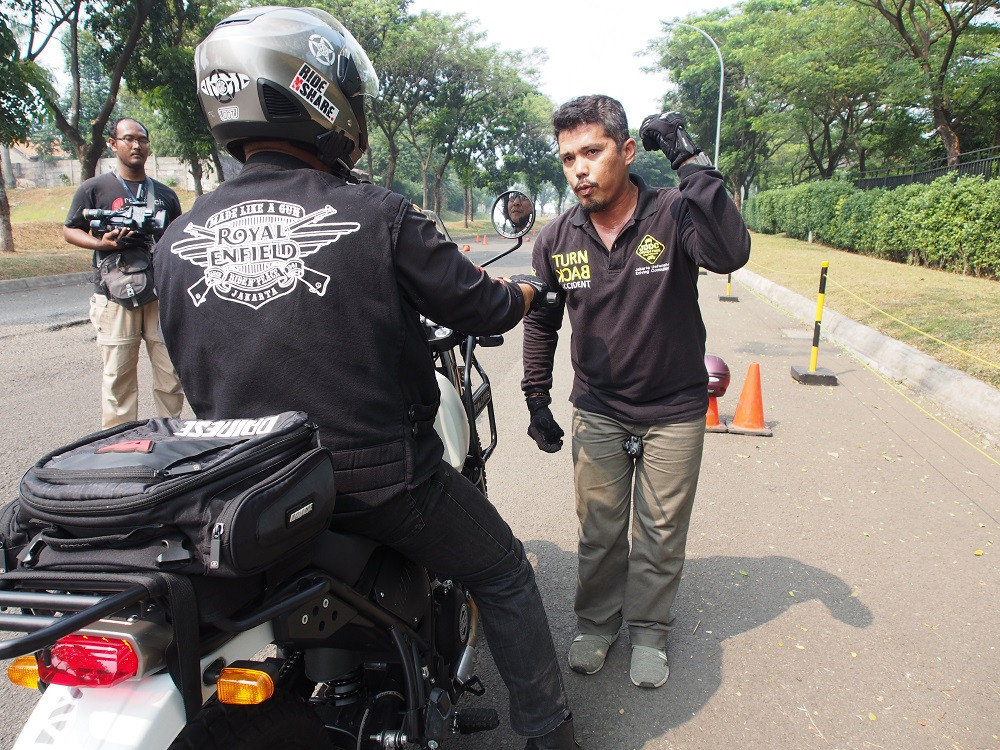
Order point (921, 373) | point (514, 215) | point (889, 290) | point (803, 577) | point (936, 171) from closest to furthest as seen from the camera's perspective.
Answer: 1. point (514, 215)
2. point (803, 577)
3. point (921, 373)
4. point (889, 290)
5. point (936, 171)

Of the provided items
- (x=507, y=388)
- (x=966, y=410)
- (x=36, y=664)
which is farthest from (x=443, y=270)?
(x=966, y=410)

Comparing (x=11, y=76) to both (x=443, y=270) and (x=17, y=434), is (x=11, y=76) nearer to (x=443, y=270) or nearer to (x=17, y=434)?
(x=17, y=434)

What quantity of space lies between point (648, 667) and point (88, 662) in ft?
7.03

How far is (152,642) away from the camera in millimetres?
1294

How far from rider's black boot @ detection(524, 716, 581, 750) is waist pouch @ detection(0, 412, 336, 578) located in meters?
1.23

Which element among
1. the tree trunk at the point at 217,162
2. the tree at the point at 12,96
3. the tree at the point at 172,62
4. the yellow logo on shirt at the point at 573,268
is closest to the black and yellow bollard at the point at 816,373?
the yellow logo on shirt at the point at 573,268

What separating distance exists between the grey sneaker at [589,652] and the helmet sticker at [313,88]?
86.4 inches

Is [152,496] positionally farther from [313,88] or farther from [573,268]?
[573,268]

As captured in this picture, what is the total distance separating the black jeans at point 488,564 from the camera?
184 centimetres

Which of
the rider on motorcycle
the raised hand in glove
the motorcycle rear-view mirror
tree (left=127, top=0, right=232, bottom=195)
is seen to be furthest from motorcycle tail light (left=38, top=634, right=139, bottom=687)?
tree (left=127, top=0, right=232, bottom=195)

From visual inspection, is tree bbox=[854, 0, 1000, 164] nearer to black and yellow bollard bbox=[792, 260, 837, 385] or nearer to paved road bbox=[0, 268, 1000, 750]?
black and yellow bollard bbox=[792, 260, 837, 385]

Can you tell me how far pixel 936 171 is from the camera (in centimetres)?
1911

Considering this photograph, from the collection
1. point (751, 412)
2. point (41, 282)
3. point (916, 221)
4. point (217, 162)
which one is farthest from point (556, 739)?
point (217, 162)

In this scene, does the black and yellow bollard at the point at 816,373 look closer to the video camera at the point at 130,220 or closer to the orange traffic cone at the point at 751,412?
the orange traffic cone at the point at 751,412
